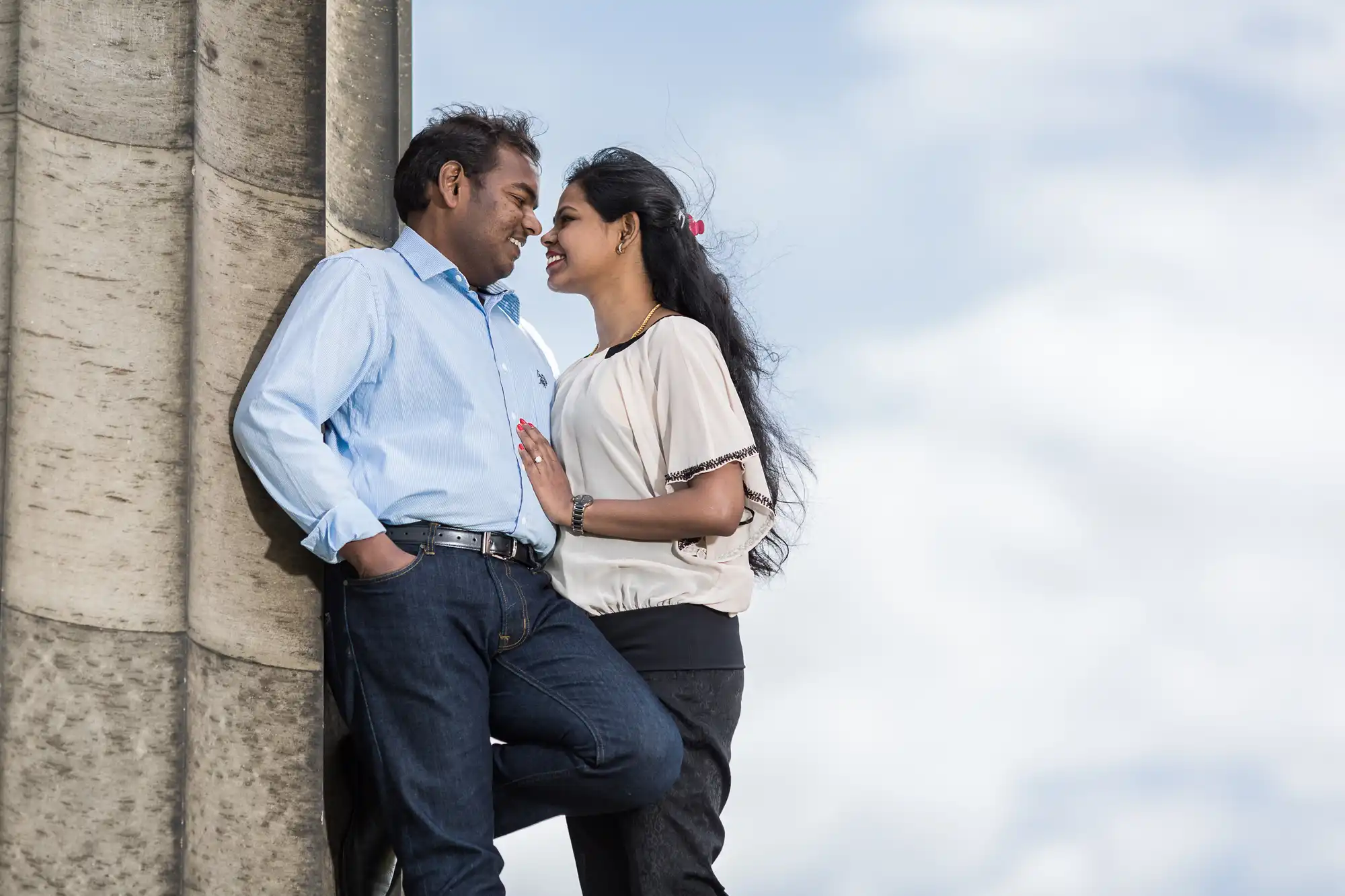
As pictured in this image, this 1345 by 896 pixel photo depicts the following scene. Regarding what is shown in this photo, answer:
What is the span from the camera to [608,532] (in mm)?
→ 3514

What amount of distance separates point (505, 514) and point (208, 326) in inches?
27.6

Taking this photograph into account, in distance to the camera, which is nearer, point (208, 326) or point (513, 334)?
point (208, 326)

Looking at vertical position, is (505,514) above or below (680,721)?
above

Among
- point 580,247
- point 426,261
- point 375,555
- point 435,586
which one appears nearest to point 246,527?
point 375,555

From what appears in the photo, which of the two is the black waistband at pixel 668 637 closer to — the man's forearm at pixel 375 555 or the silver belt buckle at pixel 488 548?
the silver belt buckle at pixel 488 548

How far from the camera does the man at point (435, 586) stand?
3.21 metres

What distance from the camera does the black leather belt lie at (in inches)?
130

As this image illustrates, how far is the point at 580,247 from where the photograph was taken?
3889 millimetres

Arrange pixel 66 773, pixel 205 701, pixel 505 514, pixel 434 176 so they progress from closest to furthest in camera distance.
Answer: pixel 66 773 → pixel 205 701 → pixel 505 514 → pixel 434 176

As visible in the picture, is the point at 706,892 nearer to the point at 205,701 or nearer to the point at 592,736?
the point at 592,736

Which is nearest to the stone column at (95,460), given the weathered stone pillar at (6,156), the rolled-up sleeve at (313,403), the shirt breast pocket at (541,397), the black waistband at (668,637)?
the weathered stone pillar at (6,156)

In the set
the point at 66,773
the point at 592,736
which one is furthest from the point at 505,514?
the point at 66,773

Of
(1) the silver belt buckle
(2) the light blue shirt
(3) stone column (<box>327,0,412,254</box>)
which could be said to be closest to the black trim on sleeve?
(2) the light blue shirt

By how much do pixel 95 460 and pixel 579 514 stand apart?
0.97m
